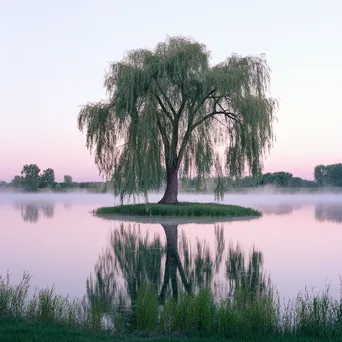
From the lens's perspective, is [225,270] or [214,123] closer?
[225,270]

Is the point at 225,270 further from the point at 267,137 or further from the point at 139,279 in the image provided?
the point at 267,137

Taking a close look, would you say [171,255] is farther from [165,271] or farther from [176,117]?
[176,117]

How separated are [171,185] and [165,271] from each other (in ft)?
52.9

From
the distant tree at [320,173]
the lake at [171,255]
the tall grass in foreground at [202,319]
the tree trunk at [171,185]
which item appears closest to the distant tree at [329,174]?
the distant tree at [320,173]

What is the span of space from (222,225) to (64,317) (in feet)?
46.5

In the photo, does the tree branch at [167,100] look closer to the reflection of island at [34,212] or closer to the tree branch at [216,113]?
the tree branch at [216,113]

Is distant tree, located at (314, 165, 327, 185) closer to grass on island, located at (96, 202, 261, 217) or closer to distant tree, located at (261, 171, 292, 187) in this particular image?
distant tree, located at (261, 171, 292, 187)

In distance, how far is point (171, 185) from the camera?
26.0 meters

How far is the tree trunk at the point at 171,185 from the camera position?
2567cm

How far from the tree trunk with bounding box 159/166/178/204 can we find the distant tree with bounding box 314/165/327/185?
63.5 meters

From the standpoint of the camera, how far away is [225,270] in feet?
33.2

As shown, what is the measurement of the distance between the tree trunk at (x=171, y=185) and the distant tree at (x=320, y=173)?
6351 cm

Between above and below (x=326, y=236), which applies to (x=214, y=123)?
above

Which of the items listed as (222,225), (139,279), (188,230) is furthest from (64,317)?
(222,225)
